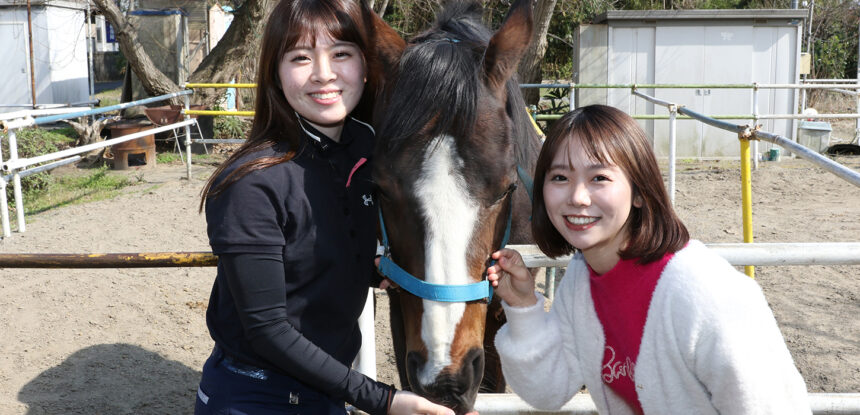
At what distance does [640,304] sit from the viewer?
1372mm

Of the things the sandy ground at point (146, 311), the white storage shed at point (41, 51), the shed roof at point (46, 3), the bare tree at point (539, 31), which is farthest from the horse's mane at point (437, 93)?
the shed roof at point (46, 3)

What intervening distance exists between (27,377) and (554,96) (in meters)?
13.1

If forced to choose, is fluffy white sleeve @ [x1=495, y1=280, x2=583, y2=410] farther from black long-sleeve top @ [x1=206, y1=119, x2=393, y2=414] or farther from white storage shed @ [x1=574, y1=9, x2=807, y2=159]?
white storage shed @ [x1=574, y1=9, x2=807, y2=159]

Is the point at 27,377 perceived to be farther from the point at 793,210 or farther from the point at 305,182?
the point at 793,210

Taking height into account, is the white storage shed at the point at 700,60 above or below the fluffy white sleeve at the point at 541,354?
above

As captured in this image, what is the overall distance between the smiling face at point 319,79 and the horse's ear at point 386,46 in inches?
10.3

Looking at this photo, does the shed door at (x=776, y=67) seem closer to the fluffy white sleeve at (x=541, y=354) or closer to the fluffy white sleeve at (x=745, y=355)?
the fluffy white sleeve at (x=541, y=354)

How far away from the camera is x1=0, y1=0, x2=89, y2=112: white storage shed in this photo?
17.1 metres

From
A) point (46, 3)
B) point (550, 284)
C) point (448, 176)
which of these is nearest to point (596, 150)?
point (448, 176)

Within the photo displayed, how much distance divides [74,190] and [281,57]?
28.3 feet

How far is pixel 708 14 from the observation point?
41.1ft

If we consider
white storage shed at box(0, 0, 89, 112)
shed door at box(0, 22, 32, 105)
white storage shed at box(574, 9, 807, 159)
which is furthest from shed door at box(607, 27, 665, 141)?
shed door at box(0, 22, 32, 105)

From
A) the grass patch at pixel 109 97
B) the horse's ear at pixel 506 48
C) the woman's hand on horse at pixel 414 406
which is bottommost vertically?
the woman's hand on horse at pixel 414 406

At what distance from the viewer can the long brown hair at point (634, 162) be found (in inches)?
54.3
